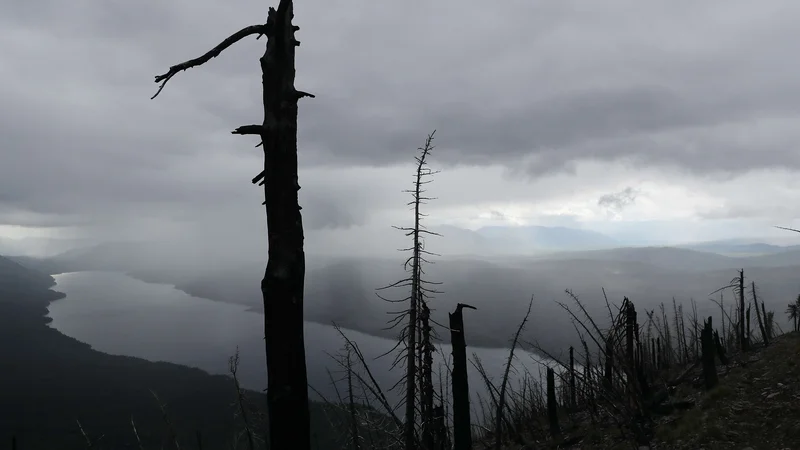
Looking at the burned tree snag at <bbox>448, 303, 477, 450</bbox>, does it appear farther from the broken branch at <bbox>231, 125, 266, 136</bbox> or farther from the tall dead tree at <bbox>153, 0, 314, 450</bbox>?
the broken branch at <bbox>231, 125, 266, 136</bbox>

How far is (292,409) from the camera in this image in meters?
5.86

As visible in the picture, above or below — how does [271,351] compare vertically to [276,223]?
below

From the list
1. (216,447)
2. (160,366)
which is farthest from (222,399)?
(160,366)

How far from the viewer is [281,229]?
6.01 meters

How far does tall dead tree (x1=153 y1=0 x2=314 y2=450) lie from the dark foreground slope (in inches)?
3923

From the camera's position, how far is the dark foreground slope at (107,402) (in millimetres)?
118875

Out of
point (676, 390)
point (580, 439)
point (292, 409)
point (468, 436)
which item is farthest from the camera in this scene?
point (676, 390)

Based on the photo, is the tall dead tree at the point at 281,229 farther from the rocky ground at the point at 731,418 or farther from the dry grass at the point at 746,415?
the dry grass at the point at 746,415

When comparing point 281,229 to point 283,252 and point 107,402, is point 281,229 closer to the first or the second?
point 283,252

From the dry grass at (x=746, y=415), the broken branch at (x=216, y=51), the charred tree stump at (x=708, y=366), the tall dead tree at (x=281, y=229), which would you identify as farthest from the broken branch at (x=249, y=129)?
the charred tree stump at (x=708, y=366)

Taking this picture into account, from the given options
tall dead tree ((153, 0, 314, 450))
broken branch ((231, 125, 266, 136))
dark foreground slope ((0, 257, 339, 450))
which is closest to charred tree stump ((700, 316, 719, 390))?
tall dead tree ((153, 0, 314, 450))

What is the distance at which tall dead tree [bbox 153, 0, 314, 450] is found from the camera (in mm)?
5883

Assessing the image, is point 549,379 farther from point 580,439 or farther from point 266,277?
point 266,277

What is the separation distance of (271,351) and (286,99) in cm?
332
